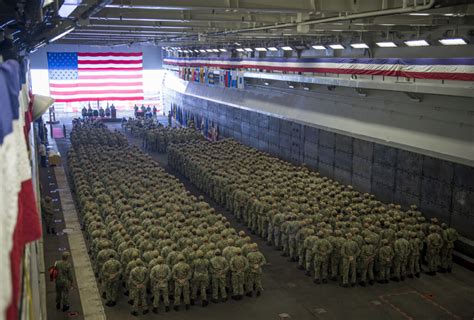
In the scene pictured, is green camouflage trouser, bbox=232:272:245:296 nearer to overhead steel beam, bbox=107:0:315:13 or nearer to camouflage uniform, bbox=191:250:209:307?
camouflage uniform, bbox=191:250:209:307

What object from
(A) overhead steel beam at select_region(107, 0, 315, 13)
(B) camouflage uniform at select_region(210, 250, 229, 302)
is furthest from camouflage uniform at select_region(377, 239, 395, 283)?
(A) overhead steel beam at select_region(107, 0, 315, 13)

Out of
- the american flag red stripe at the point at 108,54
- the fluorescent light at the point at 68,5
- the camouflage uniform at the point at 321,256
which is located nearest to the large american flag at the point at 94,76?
the american flag red stripe at the point at 108,54

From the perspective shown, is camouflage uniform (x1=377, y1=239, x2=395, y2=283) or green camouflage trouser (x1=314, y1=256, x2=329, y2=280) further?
green camouflage trouser (x1=314, y1=256, x2=329, y2=280)

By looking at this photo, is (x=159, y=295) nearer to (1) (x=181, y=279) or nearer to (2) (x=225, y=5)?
(1) (x=181, y=279)

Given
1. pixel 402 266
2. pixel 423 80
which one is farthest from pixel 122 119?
pixel 402 266

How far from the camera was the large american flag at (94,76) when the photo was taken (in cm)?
3806

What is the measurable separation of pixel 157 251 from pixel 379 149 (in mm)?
10448

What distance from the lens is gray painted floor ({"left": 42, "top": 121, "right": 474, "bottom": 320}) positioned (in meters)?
11.3

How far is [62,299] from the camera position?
446 inches

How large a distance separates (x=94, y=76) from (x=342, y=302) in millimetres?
31289

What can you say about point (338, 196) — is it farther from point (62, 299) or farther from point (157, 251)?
point (62, 299)

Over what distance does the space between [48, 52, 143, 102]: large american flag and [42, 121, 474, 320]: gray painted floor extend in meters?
28.5

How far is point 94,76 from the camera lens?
128ft

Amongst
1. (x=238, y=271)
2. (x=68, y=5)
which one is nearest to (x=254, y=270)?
(x=238, y=271)
